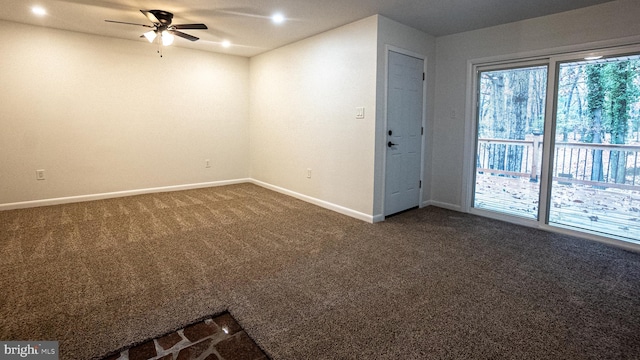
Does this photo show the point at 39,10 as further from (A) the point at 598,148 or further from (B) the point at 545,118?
(A) the point at 598,148

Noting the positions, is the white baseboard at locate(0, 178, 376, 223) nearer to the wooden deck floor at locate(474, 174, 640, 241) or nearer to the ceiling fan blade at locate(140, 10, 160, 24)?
the wooden deck floor at locate(474, 174, 640, 241)

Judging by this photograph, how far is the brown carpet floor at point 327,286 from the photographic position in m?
1.94

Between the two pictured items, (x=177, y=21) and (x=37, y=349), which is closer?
(x=37, y=349)

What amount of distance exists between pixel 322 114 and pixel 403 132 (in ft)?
3.83

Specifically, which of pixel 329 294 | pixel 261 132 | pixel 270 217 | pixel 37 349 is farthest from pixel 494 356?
pixel 261 132

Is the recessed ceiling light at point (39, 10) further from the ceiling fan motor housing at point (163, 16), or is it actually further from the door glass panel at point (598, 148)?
the door glass panel at point (598, 148)

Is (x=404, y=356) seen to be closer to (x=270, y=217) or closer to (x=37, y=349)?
(x=37, y=349)

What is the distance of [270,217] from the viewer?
4387mm

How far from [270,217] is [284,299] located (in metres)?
2.08

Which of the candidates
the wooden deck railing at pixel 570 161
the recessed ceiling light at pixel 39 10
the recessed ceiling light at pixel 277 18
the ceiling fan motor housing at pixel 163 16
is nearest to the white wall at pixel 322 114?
the recessed ceiling light at pixel 277 18

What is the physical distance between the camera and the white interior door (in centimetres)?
428

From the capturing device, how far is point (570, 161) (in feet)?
12.6

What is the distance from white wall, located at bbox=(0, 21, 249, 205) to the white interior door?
11.0ft

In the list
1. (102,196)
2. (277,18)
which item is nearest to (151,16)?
(277,18)
